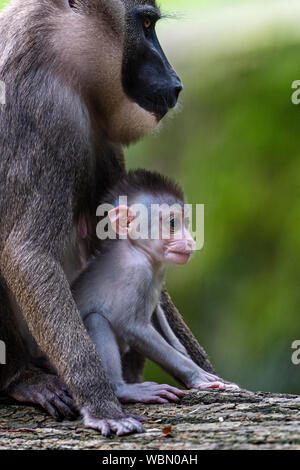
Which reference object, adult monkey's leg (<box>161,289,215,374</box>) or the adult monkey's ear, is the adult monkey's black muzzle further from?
adult monkey's leg (<box>161,289,215,374</box>)

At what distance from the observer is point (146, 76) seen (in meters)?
4.77

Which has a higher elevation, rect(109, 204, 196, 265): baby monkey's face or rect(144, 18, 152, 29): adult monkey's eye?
rect(144, 18, 152, 29): adult monkey's eye

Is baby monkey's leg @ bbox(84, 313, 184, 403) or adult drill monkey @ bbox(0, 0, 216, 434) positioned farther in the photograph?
baby monkey's leg @ bbox(84, 313, 184, 403)

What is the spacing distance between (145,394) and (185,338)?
3.85 ft

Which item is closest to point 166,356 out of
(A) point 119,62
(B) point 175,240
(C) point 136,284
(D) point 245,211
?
(C) point 136,284

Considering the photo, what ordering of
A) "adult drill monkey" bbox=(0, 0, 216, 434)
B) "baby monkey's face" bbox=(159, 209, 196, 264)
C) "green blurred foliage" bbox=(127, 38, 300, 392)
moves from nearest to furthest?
"adult drill monkey" bbox=(0, 0, 216, 434)
"baby monkey's face" bbox=(159, 209, 196, 264)
"green blurred foliage" bbox=(127, 38, 300, 392)

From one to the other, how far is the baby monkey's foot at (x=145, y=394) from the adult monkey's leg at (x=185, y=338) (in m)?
1.03

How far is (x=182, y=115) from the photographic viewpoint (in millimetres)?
9992

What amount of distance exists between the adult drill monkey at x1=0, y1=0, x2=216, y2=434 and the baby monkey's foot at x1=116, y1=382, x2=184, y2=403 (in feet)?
1.03

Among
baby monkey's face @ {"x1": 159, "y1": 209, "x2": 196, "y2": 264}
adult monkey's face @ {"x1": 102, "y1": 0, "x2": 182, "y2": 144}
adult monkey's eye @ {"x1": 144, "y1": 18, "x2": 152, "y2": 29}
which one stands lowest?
baby monkey's face @ {"x1": 159, "y1": 209, "x2": 196, "y2": 264}

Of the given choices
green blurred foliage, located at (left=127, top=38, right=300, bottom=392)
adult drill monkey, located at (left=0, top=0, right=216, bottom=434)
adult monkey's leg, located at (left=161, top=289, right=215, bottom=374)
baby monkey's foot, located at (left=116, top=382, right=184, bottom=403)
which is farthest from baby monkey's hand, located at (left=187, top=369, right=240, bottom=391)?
green blurred foliage, located at (left=127, top=38, right=300, bottom=392)

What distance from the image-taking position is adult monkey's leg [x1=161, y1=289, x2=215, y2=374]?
5645mm

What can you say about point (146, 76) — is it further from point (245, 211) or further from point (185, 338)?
point (245, 211)
